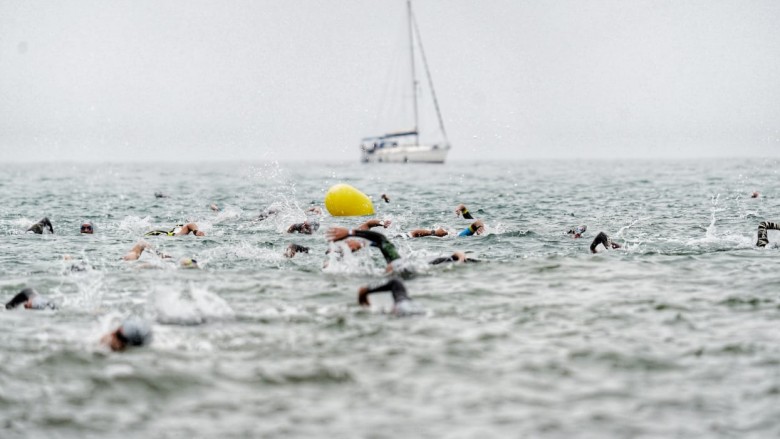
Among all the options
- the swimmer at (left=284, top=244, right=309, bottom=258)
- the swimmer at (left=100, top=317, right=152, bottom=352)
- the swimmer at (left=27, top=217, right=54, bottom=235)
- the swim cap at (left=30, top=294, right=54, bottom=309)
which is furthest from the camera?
the swimmer at (left=27, top=217, right=54, bottom=235)

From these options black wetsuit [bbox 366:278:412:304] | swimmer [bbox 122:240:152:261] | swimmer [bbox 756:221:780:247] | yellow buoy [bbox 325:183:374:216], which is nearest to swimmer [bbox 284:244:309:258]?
swimmer [bbox 122:240:152:261]

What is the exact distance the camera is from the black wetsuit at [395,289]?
32.4ft

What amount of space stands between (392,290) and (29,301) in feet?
16.8

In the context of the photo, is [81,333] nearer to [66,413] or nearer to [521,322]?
[66,413]

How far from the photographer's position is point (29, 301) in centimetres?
1045

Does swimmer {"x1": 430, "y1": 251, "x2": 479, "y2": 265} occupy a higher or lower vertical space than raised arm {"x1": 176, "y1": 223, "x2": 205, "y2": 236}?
higher

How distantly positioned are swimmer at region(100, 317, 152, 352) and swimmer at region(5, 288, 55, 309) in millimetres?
2633

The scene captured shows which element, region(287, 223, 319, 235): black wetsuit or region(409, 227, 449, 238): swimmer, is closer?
region(409, 227, 449, 238): swimmer

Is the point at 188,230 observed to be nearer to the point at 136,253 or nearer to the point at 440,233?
the point at 136,253

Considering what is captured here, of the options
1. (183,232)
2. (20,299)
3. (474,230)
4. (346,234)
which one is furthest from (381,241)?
(183,232)

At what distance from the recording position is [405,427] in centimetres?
595

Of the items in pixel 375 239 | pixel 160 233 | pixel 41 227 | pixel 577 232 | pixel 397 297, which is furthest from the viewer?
pixel 41 227

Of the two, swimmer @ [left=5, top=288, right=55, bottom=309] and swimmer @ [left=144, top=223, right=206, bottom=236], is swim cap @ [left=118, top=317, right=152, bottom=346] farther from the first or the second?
swimmer @ [left=144, top=223, right=206, bottom=236]

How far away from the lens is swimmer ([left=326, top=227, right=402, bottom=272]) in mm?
10867
